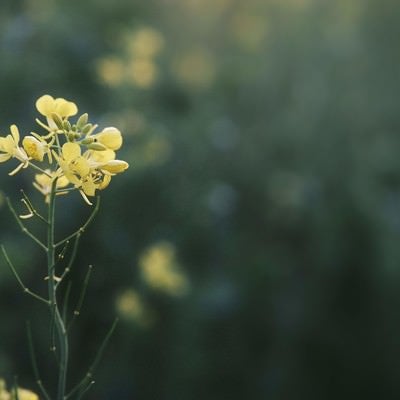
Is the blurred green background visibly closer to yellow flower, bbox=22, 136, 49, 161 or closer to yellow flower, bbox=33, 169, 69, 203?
yellow flower, bbox=33, 169, 69, 203

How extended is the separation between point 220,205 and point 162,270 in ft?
2.27

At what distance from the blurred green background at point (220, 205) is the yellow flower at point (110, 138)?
1908 mm

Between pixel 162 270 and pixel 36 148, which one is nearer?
pixel 36 148

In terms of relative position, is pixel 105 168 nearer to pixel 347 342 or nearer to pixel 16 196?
pixel 16 196

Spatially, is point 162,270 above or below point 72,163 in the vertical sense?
above

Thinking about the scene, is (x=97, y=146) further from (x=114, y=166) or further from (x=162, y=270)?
(x=162, y=270)

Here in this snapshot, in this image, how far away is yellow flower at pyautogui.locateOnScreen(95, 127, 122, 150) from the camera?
134 cm

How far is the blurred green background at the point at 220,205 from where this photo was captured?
3453 mm

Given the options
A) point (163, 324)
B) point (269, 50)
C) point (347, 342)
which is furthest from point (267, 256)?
point (269, 50)

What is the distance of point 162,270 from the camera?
3.29m

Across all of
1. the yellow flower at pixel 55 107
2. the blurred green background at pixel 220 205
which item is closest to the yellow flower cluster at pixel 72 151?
the yellow flower at pixel 55 107

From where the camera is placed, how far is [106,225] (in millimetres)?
3479

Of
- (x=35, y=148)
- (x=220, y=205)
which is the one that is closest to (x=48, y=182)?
(x=35, y=148)

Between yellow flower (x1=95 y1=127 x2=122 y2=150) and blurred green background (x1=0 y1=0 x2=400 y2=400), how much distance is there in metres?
1.91
